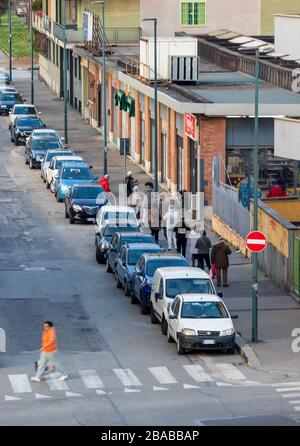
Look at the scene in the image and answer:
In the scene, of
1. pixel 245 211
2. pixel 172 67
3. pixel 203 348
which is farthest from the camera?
pixel 172 67

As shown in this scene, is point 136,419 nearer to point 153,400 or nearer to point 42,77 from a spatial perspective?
point 153,400

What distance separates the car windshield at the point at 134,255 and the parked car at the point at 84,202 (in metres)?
12.5

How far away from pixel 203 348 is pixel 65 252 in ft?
52.9

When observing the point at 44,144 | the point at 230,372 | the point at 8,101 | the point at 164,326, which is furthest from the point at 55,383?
the point at 8,101

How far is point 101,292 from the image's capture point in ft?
146

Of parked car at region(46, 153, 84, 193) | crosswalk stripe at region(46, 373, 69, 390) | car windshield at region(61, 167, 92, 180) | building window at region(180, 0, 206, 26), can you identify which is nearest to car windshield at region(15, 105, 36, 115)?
building window at region(180, 0, 206, 26)

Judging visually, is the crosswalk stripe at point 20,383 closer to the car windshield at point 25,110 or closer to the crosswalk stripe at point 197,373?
the crosswalk stripe at point 197,373

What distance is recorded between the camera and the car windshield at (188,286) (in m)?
38.8

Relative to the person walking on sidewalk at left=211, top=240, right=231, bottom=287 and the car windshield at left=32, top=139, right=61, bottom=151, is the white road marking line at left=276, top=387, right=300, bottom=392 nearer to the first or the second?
the person walking on sidewalk at left=211, top=240, right=231, bottom=287

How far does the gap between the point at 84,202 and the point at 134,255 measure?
13.0 meters

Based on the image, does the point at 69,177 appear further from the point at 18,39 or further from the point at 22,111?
the point at 18,39

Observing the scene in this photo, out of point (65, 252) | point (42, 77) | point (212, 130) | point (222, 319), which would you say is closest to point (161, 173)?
point (212, 130)

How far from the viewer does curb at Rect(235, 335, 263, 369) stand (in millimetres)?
35219

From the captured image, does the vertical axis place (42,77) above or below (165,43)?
below
